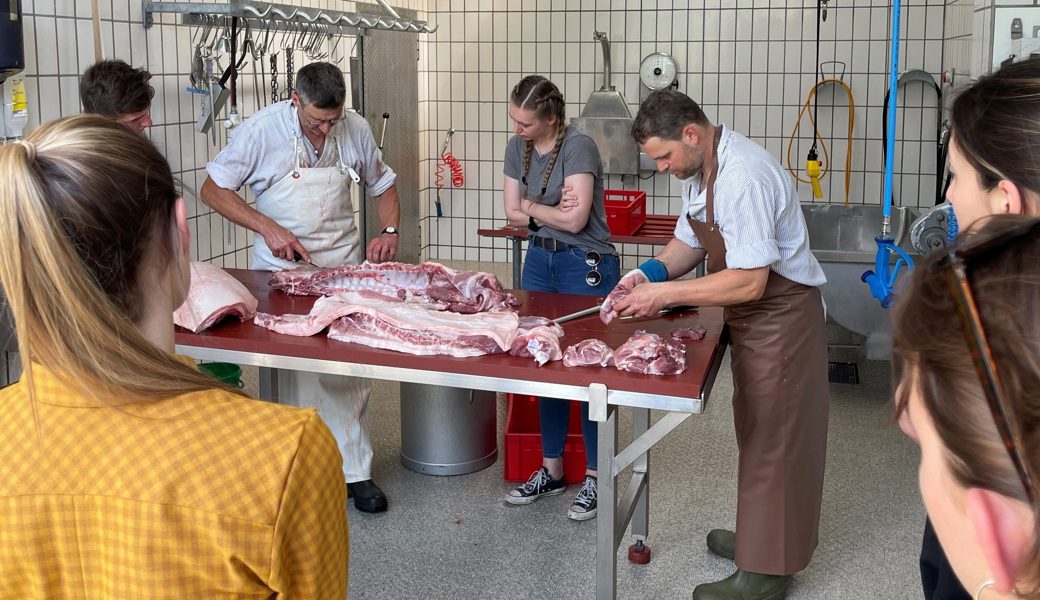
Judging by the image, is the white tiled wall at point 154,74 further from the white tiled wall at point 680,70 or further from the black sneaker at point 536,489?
the black sneaker at point 536,489

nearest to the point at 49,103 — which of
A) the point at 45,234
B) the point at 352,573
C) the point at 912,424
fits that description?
the point at 352,573

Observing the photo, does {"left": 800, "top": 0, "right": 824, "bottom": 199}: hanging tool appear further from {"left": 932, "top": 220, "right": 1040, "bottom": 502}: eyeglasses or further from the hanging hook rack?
{"left": 932, "top": 220, "right": 1040, "bottom": 502}: eyeglasses

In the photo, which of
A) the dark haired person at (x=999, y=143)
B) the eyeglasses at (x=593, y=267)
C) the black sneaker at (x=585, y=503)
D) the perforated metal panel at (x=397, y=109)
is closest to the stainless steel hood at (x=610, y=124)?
the perforated metal panel at (x=397, y=109)

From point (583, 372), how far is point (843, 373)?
10.4ft

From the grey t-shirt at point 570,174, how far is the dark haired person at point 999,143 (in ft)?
7.17

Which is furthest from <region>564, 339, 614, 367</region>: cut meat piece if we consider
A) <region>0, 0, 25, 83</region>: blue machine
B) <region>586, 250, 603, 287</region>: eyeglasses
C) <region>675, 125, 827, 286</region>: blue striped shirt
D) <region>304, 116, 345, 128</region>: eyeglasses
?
<region>0, 0, 25, 83</region>: blue machine

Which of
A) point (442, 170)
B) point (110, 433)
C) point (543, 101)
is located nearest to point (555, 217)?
point (543, 101)

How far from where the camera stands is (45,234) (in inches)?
45.5

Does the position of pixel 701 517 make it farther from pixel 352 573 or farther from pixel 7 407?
pixel 7 407

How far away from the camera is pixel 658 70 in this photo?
7.03 metres

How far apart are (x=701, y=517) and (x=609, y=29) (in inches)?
169

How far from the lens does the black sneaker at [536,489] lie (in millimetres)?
3918

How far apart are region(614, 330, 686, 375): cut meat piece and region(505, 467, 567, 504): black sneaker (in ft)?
4.19

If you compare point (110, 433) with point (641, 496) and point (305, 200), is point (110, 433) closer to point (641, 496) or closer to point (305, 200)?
point (641, 496)
